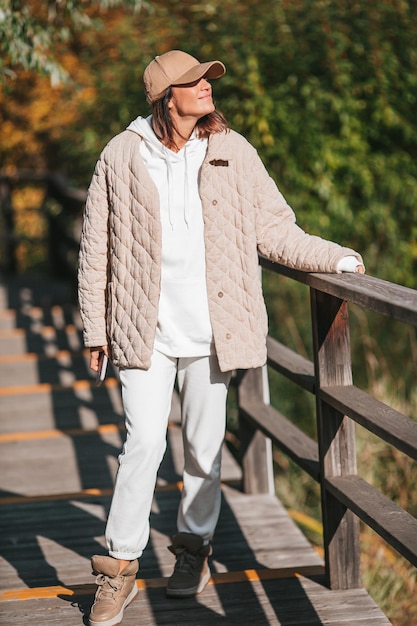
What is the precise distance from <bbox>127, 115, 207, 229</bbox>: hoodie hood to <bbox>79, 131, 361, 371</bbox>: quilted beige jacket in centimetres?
5

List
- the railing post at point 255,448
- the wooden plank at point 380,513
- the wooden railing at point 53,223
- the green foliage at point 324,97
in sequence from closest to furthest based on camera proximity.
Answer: the wooden plank at point 380,513 < the railing post at point 255,448 < the green foliage at point 324,97 < the wooden railing at point 53,223

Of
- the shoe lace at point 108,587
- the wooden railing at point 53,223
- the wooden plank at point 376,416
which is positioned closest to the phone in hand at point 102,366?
the shoe lace at point 108,587

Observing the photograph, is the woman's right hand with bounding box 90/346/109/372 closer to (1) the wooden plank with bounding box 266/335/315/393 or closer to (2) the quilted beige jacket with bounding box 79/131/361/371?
(2) the quilted beige jacket with bounding box 79/131/361/371

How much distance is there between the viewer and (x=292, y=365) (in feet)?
13.3

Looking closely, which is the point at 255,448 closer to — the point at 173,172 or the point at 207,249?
the point at 207,249

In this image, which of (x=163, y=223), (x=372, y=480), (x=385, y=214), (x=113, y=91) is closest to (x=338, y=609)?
(x=163, y=223)

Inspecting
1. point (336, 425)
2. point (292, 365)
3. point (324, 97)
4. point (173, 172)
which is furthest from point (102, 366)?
point (324, 97)

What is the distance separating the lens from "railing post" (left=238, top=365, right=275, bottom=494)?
466cm

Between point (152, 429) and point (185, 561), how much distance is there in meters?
0.56

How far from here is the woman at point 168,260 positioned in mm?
3213

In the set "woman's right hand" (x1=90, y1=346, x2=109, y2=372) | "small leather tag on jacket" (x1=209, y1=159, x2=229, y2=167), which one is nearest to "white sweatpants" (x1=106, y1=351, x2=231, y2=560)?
"woman's right hand" (x1=90, y1=346, x2=109, y2=372)

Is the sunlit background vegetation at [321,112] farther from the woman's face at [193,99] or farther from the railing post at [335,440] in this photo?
the woman's face at [193,99]

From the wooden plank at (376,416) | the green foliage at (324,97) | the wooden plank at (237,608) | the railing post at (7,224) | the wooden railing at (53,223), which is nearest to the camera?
the wooden plank at (376,416)

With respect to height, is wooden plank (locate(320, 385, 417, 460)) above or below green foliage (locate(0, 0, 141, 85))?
below
